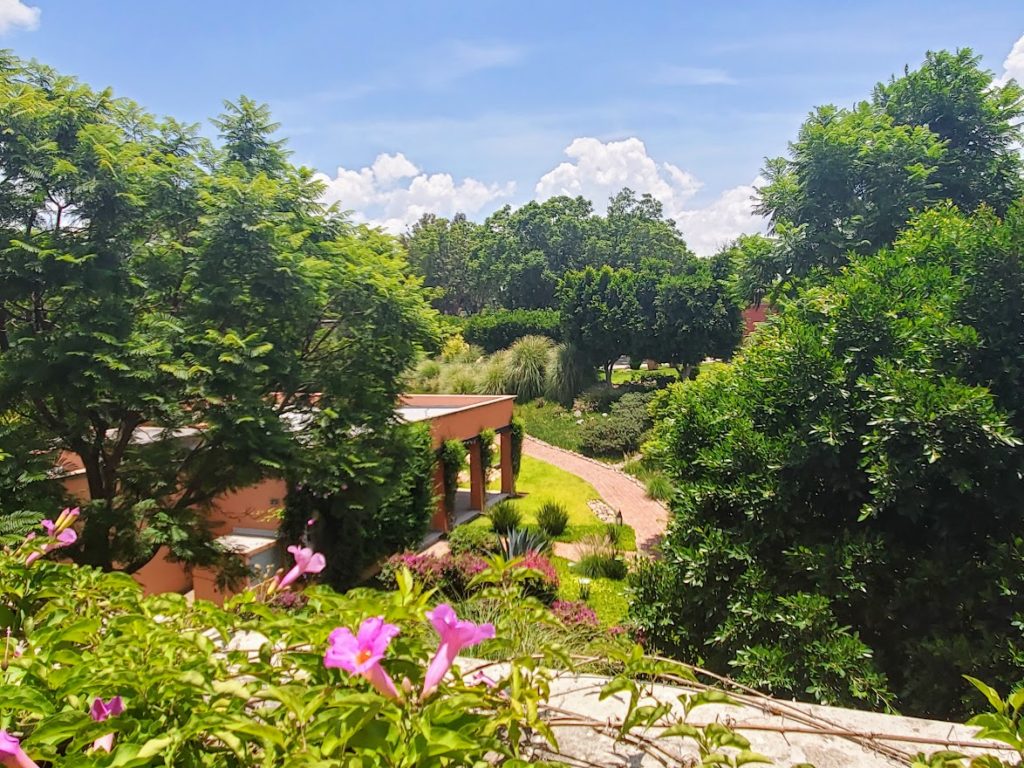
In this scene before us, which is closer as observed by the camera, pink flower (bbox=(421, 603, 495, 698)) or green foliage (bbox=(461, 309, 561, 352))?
pink flower (bbox=(421, 603, 495, 698))

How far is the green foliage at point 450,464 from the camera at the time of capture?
1200 centimetres

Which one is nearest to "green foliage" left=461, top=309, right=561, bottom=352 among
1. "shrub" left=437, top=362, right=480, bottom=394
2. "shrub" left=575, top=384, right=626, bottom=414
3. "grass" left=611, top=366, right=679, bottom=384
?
"grass" left=611, top=366, right=679, bottom=384

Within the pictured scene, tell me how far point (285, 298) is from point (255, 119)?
418cm

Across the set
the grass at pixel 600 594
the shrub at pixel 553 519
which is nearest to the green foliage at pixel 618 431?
the shrub at pixel 553 519

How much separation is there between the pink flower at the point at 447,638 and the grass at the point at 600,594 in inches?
279

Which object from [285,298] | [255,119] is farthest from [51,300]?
[255,119]

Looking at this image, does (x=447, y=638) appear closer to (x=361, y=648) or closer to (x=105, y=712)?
(x=361, y=648)

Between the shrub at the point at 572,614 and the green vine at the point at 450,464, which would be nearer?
the shrub at the point at 572,614

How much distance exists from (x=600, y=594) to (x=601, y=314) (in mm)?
14752

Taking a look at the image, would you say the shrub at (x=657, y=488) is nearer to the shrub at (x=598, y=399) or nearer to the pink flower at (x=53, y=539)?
the shrub at (x=598, y=399)

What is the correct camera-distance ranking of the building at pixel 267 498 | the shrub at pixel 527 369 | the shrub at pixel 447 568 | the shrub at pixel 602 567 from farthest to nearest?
the shrub at pixel 527 369
the shrub at pixel 602 567
the shrub at pixel 447 568
the building at pixel 267 498

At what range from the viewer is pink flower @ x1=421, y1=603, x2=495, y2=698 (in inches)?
39.7

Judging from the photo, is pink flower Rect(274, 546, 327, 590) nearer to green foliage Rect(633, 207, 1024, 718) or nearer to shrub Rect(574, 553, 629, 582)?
green foliage Rect(633, 207, 1024, 718)

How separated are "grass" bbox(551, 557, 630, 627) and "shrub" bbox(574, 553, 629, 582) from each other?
0.16m
